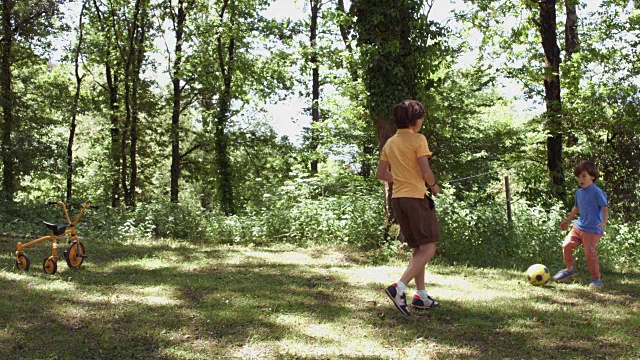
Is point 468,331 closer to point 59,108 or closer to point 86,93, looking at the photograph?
point 59,108

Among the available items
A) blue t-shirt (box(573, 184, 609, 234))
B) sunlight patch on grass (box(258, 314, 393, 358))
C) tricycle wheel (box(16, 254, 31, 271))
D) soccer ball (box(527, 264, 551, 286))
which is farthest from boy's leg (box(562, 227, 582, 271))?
tricycle wheel (box(16, 254, 31, 271))

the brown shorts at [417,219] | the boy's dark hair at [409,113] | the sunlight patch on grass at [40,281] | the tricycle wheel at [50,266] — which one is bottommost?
the sunlight patch on grass at [40,281]

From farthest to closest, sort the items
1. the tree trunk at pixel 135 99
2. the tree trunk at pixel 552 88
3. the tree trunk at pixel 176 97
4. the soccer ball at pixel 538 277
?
the tree trunk at pixel 176 97 < the tree trunk at pixel 135 99 < the tree trunk at pixel 552 88 < the soccer ball at pixel 538 277

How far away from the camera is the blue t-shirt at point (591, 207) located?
6.47 m

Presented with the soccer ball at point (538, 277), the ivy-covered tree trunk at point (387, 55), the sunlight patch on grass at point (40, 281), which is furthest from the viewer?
the ivy-covered tree trunk at point (387, 55)

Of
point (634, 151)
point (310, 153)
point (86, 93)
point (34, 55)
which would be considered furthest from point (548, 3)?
point (86, 93)

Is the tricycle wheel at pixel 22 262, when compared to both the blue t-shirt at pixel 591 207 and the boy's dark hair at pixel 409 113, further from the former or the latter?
the blue t-shirt at pixel 591 207

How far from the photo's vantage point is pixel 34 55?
19.9 metres

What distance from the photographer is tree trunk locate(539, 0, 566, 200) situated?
13.2m

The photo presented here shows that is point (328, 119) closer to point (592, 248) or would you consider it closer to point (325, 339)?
point (592, 248)

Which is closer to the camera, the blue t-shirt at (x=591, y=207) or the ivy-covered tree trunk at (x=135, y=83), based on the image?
the blue t-shirt at (x=591, y=207)

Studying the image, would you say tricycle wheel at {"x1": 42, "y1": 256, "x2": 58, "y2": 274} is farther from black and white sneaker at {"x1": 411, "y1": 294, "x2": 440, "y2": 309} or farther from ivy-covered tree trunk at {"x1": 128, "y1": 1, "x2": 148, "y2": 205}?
ivy-covered tree trunk at {"x1": 128, "y1": 1, "x2": 148, "y2": 205}

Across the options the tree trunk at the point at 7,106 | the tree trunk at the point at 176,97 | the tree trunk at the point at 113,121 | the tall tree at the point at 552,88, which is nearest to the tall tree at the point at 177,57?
the tree trunk at the point at 176,97

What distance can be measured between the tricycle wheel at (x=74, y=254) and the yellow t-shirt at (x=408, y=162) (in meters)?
4.47
